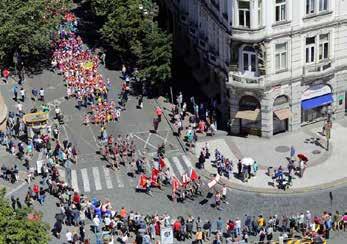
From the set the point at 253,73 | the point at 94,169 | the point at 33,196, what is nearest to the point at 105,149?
the point at 94,169

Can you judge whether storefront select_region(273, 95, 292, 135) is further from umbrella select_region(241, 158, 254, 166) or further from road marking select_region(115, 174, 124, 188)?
road marking select_region(115, 174, 124, 188)

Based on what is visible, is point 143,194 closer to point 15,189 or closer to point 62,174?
point 62,174

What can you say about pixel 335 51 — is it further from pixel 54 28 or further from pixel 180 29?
pixel 54 28

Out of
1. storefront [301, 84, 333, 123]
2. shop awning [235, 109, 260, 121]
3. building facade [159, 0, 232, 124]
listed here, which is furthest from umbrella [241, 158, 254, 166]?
storefront [301, 84, 333, 123]

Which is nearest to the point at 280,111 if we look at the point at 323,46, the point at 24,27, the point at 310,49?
the point at 310,49

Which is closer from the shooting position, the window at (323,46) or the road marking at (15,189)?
the road marking at (15,189)

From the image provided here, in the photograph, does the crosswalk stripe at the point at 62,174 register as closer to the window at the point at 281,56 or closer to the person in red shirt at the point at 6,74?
the window at the point at 281,56

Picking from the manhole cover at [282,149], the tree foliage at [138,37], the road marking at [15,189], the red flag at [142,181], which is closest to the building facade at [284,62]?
the manhole cover at [282,149]
